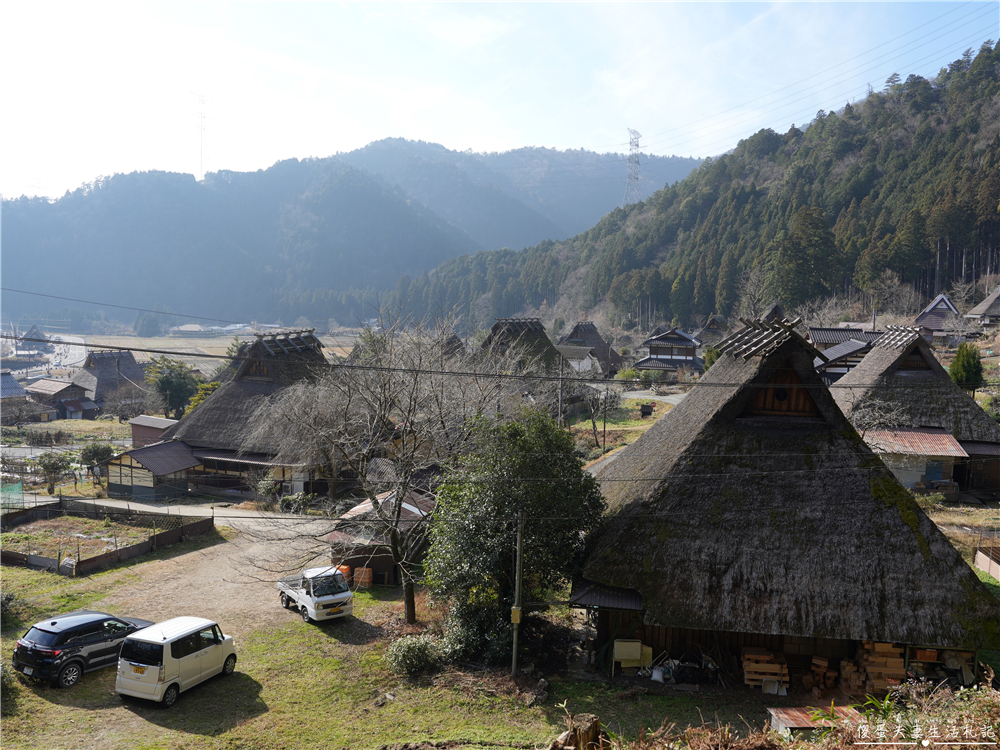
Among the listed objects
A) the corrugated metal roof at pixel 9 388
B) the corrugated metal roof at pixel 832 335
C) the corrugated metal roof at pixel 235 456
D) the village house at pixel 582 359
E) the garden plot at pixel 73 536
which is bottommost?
the garden plot at pixel 73 536

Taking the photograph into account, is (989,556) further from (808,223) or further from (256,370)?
(808,223)

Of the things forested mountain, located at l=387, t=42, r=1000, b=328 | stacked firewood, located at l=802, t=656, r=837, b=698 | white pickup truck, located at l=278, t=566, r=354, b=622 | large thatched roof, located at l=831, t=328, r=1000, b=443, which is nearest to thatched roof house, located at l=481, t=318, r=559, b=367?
forested mountain, located at l=387, t=42, r=1000, b=328

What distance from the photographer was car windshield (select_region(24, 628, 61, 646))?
12.0 m

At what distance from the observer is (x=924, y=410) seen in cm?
2605

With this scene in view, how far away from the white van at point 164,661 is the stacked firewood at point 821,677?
13.0 m

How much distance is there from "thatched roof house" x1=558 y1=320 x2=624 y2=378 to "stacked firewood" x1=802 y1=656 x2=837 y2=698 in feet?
164

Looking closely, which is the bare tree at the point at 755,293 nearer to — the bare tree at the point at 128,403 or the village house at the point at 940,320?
the village house at the point at 940,320

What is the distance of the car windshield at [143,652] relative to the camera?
11297mm

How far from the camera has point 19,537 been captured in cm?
2255

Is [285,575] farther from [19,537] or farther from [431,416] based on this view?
[19,537]

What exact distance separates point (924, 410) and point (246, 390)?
35.0 m

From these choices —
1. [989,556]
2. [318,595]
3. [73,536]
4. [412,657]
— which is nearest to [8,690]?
[318,595]

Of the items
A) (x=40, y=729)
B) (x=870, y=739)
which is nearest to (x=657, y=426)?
(x=870, y=739)

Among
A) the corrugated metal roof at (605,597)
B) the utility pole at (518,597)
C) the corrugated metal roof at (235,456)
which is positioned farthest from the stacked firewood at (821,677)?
the corrugated metal roof at (235,456)
